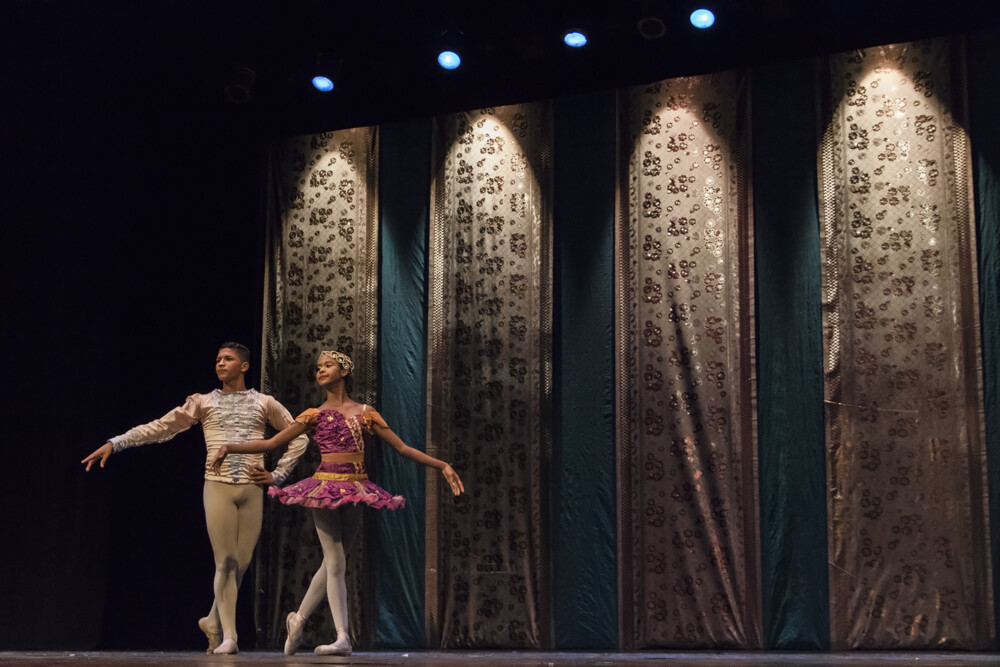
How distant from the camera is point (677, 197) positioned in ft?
22.2

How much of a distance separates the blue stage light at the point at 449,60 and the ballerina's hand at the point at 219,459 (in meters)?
2.65

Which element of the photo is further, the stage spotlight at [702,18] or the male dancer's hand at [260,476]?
the stage spotlight at [702,18]

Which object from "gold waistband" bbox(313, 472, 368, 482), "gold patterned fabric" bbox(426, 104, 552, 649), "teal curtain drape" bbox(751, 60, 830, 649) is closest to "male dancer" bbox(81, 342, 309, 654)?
"gold waistband" bbox(313, 472, 368, 482)

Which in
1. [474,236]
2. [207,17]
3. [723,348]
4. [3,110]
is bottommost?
[723,348]

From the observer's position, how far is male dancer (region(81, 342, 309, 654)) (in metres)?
5.64

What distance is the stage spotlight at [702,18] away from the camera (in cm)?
634

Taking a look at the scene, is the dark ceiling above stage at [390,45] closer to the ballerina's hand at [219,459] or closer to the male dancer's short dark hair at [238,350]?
the male dancer's short dark hair at [238,350]

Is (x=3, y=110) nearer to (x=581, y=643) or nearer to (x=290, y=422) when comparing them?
(x=290, y=422)

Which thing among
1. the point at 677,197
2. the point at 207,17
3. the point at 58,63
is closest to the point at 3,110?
the point at 58,63

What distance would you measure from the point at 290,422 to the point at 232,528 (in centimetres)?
62

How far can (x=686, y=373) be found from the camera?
6598mm

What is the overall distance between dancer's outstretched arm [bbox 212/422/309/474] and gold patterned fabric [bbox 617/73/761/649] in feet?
6.42

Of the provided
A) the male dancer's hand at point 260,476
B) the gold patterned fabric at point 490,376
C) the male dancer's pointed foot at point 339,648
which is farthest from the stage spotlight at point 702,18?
the male dancer's pointed foot at point 339,648

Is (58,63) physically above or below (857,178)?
above
